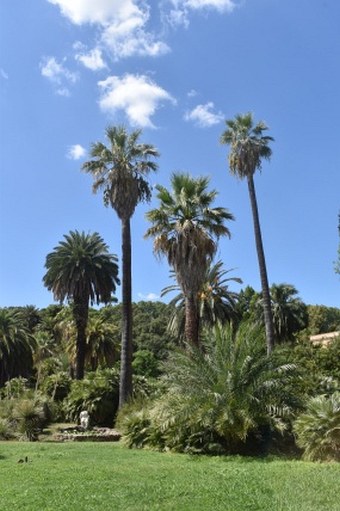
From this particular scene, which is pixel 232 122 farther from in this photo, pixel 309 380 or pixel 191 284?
pixel 309 380

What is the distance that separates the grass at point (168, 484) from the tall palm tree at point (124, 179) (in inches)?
502

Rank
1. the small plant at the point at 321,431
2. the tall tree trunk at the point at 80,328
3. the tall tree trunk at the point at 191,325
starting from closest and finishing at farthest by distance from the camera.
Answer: the small plant at the point at 321,431
the tall tree trunk at the point at 191,325
the tall tree trunk at the point at 80,328

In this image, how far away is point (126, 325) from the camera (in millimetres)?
24891

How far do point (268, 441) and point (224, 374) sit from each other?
1985mm

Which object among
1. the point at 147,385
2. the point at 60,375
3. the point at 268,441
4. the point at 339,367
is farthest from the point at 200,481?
the point at 60,375

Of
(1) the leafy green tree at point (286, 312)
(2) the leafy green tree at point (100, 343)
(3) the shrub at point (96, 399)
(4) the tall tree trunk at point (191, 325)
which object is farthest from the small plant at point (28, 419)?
(1) the leafy green tree at point (286, 312)

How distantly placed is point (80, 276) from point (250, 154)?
14.4 meters

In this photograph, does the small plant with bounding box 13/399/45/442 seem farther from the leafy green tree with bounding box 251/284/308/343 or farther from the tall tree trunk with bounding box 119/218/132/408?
the leafy green tree with bounding box 251/284/308/343

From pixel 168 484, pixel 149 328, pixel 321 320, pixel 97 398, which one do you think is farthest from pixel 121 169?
pixel 149 328

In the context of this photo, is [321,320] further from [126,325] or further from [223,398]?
[223,398]

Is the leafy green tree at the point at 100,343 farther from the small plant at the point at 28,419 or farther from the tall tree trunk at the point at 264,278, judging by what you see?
the small plant at the point at 28,419

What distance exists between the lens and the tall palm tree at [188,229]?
2520cm

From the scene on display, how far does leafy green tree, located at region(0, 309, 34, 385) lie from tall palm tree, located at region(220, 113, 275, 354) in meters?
25.4

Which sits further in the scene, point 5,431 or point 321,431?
Result: point 5,431
